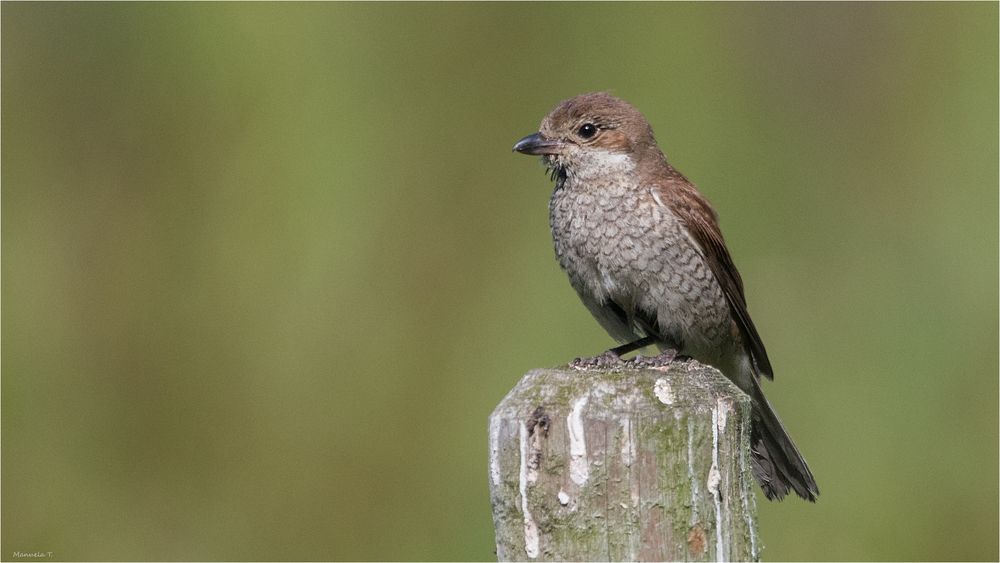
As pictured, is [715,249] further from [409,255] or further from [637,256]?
[409,255]

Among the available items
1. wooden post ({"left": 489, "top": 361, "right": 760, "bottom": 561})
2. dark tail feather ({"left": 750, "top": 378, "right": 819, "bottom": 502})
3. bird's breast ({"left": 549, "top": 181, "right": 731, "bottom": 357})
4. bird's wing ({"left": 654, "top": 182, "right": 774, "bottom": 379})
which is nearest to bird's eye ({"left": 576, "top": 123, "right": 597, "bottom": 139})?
bird's breast ({"left": 549, "top": 181, "right": 731, "bottom": 357})

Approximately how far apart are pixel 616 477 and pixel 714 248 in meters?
2.55

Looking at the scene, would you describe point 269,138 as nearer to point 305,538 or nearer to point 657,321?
point 305,538

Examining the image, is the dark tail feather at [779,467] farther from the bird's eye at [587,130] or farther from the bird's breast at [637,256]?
the bird's eye at [587,130]

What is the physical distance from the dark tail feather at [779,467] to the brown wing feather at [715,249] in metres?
0.92

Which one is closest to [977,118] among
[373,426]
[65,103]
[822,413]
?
[822,413]

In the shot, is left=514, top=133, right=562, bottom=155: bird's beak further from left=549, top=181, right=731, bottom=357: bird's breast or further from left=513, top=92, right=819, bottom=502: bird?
left=549, top=181, right=731, bottom=357: bird's breast

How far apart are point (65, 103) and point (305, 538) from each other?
9.67 feet

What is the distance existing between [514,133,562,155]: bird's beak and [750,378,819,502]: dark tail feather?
1497 millimetres

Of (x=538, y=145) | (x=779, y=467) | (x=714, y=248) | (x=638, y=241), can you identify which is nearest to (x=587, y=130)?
(x=538, y=145)

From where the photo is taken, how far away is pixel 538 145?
16.4ft

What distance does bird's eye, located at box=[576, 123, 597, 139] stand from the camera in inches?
197

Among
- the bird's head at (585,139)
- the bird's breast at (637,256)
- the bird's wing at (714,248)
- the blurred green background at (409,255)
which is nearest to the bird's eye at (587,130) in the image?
the bird's head at (585,139)

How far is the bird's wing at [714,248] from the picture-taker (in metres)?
4.86
